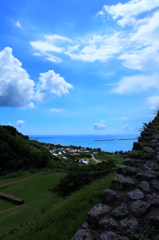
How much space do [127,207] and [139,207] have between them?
23cm

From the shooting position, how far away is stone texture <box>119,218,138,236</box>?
8.91 feet

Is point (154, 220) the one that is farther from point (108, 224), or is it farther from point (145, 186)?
point (145, 186)

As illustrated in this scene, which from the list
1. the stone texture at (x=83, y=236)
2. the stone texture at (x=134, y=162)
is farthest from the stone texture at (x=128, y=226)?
the stone texture at (x=134, y=162)

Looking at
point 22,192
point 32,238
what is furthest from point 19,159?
point 32,238

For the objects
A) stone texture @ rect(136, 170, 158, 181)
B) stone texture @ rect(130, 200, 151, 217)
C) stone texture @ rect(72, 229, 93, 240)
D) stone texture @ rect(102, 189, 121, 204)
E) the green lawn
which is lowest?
the green lawn

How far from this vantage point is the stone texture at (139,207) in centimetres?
299

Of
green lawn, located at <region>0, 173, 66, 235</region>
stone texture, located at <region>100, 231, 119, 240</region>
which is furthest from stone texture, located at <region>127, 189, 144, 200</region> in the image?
green lawn, located at <region>0, 173, 66, 235</region>

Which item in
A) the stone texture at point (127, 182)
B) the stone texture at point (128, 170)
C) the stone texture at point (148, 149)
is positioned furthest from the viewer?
the stone texture at point (148, 149)

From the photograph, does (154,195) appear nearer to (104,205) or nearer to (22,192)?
(104,205)

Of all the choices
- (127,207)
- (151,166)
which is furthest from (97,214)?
(151,166)

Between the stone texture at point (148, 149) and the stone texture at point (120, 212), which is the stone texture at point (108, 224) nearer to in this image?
the stone texture at point (120, 212)

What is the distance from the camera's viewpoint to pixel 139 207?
122 inches

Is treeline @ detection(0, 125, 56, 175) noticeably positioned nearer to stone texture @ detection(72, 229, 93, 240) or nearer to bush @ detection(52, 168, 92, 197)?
bush @ detection(52, 168, 92, 197)

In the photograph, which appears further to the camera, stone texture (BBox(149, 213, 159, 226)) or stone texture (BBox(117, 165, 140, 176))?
stone texture (BBox(117, 165, 140, 176))
